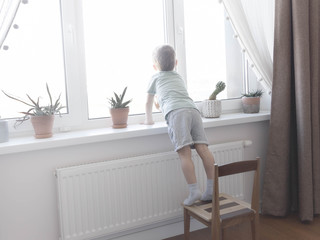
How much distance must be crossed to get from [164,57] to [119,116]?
456 mm

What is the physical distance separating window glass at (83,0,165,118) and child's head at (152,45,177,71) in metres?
0.29

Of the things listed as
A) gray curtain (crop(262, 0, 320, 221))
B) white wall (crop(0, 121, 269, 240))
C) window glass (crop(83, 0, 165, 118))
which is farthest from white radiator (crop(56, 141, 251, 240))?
gray curtain (crop(262, 0, 320, 221))

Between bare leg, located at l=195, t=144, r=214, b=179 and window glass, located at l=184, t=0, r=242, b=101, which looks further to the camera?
window glass, located at l=184, t=0, r=242, b=101

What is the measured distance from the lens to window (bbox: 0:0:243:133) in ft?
6.90

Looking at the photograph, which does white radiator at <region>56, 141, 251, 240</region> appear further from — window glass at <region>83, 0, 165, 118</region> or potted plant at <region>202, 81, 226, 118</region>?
window glass at <region>83, 0, 165, 118</region>

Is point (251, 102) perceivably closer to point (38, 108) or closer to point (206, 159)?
point (206, 159)

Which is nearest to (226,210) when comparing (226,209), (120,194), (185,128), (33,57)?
(226,209)

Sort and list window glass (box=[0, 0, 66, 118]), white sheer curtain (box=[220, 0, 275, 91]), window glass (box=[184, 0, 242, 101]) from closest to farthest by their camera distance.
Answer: window glass (box=[0, 0, 66, 118])
white sheer curtain (box=[220, 0, 275, 91])
window glass (box=[184, 0, 242, 101])

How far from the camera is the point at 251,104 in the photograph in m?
2.69

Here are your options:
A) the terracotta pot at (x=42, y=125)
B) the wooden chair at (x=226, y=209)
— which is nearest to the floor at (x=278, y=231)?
the wooden chair at (x=226, y=209)

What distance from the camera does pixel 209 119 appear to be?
247 cm

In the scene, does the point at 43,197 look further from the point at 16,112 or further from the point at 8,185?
the point at 16,112

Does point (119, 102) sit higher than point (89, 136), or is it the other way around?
point (119, 102)

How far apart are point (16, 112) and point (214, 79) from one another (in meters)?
1.47
